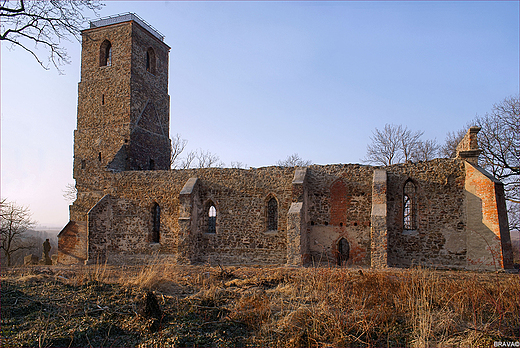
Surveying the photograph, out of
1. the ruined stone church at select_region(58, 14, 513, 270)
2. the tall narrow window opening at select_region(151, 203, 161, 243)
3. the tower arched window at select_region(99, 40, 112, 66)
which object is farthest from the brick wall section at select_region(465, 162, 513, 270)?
the tower arched window at select_region(99, 40, 112, 66)

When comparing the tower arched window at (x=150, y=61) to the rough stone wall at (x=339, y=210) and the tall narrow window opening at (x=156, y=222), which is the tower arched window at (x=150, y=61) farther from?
the rough stone wall at (x=339, y=210)

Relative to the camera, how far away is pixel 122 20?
65.4 ft

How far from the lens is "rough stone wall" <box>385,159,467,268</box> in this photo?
1370cm

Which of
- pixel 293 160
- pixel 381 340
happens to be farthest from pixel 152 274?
pixel 293 160

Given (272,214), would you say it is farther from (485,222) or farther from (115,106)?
(115,106)

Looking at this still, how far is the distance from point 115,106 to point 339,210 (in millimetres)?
13562

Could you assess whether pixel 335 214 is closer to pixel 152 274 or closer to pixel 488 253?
pixel 488 253

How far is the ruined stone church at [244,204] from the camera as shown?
1366cm

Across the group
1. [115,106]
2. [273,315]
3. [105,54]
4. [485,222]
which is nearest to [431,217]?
[485,222]

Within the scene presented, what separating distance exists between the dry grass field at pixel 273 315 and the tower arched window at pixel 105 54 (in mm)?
14931

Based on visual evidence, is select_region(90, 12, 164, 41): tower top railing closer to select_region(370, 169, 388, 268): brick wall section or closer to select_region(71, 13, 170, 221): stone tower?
select_region(71, 13, 170, 221): stone tower

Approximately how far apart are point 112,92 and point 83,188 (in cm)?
566

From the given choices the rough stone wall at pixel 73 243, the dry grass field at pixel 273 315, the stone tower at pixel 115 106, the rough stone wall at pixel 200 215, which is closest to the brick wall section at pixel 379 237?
the rough stone wall at pixel 200 215

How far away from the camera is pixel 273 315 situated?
6.67 m
